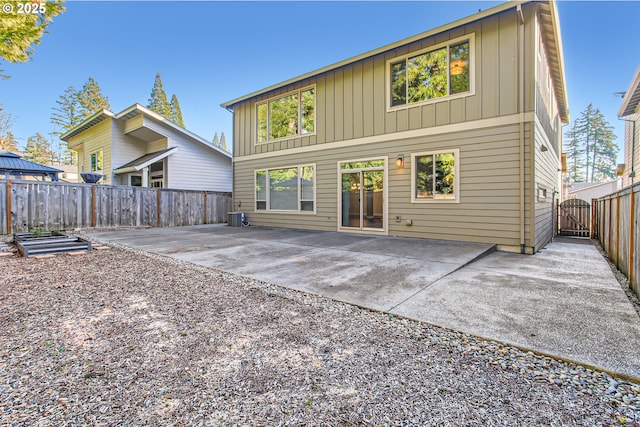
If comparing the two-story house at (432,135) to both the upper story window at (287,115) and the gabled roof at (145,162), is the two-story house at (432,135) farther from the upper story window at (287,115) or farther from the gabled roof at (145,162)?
the gabled roof at (145,162)

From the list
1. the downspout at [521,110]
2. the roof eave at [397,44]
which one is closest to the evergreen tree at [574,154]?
the downspout at [521,110]

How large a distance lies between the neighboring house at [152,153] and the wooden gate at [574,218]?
49.2 ft

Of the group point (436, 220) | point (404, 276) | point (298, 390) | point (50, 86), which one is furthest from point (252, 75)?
point (50, 86)

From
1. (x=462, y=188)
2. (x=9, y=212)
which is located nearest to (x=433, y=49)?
(x=462, y=188)

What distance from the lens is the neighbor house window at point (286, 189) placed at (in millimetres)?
9680

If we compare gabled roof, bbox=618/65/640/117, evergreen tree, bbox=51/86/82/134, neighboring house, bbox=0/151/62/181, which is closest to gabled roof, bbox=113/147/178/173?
neighboring house, bbox=0/151/62/181

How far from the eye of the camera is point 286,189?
33.8 feet

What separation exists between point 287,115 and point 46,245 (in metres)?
7.39

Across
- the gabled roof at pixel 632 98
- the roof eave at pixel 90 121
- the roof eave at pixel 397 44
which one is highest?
the roof eave at pixel 90 121

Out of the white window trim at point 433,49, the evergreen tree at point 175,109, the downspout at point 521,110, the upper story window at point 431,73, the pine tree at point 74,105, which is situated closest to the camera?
the downspout at point 521,110

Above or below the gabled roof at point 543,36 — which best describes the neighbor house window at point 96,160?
below

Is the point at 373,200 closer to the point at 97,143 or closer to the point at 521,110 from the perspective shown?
the point at 521,110

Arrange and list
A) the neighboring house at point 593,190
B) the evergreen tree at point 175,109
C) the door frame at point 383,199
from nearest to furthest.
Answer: the door frame at point 383,199 → the neighboring house at point 593,190 → the evergreen tree at point 175,109

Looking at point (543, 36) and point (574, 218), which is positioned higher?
point (543, 36)
